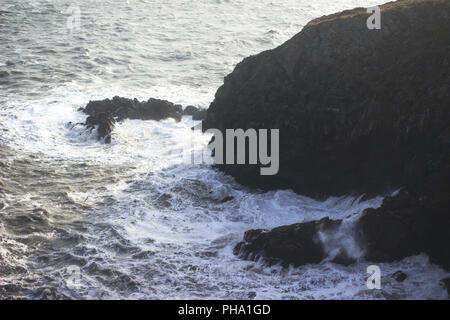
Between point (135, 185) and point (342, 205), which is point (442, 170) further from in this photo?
point (135, 185)

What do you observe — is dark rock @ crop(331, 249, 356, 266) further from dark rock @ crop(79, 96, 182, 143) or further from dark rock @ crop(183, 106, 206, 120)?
A: dark rock @ crop(79, 96, 182, 143)

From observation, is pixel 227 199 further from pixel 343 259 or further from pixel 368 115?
pixel 368 115

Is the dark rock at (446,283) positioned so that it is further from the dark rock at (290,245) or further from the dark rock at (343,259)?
the dark rock at (290,245)

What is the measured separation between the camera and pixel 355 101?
72.5 ft

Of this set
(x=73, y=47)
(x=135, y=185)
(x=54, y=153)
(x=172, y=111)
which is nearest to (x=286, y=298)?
(x=135, y=185)

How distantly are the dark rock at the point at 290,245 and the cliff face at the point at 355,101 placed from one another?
10.3ft

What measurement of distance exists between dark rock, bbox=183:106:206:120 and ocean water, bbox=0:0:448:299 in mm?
691

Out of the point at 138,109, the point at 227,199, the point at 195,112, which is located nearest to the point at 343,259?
the point at 227,199

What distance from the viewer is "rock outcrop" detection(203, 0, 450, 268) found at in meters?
18.6

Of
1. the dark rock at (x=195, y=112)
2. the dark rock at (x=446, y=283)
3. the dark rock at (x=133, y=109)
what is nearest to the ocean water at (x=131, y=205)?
the dark rock at (x=446, y=283)

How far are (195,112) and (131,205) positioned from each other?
1074 cm

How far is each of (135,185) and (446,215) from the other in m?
12.0

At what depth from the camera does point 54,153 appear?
1073 inches

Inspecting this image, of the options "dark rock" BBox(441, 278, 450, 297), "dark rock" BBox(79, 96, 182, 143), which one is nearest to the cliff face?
"dark rock" BBox(441, 278, 450, 297)
